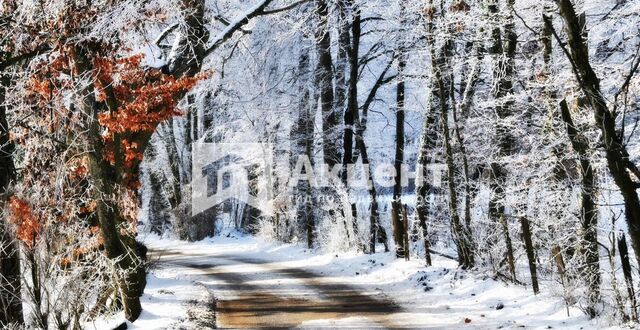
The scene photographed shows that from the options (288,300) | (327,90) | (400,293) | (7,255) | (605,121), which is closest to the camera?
(605,121)

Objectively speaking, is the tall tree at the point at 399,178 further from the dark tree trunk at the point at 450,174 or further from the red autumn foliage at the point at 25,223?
the red autumn foliage at the point at 25,223

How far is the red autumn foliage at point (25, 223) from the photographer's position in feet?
22.5

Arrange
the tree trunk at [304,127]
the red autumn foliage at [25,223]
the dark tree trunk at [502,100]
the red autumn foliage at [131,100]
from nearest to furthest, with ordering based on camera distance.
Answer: the red autumn foliage at [25,223] < the dark tree trunk at [502,100] < the red autumn foliage at [131,100] < the tree trunk at [304,127]

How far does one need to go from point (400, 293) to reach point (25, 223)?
6.88 m

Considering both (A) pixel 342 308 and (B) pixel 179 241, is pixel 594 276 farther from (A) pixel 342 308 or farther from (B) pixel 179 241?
(B) pixel 179 241

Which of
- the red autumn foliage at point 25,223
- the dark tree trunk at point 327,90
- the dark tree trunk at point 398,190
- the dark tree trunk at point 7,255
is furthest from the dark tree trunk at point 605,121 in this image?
the dark tree trunk at point 327,90

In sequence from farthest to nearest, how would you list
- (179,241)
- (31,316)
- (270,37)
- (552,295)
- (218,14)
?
1. (179,241)
2. (270,37)
3. (218,14)
4. (552,295)
5. (31,316)

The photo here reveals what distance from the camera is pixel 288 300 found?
11.4m

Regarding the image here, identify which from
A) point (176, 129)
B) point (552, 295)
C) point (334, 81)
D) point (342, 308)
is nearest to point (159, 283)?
point (342, 308)

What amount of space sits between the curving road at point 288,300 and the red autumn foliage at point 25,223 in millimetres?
3532

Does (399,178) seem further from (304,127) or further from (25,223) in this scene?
(25,223)

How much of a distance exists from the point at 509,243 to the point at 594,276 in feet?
7.34

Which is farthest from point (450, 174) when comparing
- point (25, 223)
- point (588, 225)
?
point (25, 223)

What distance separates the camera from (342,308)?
10242mm
